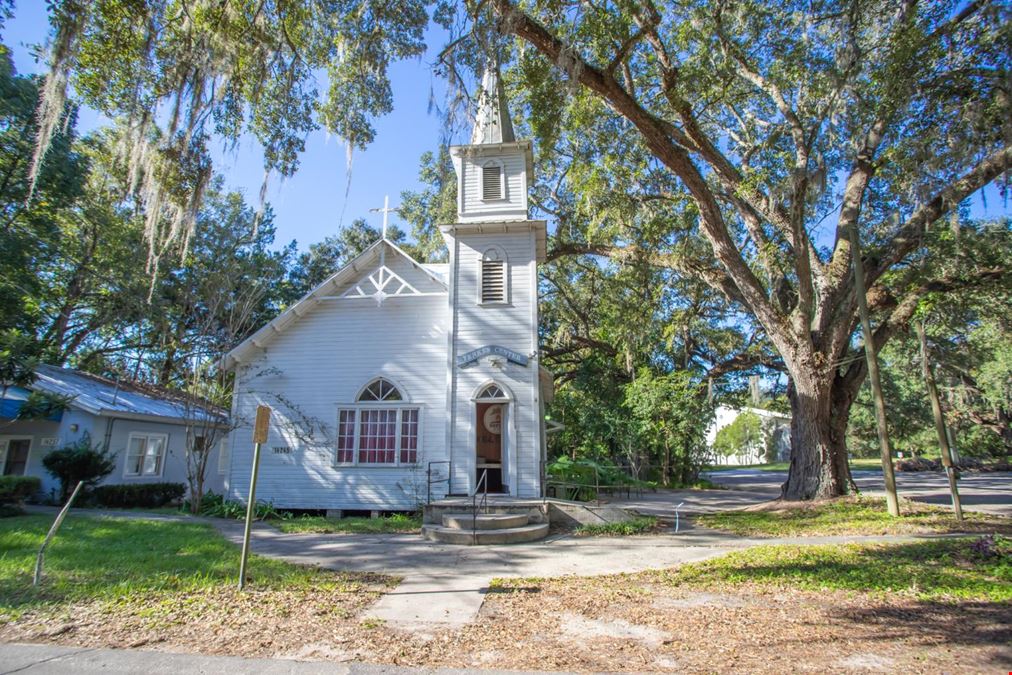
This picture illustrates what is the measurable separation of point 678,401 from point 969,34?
1459cm

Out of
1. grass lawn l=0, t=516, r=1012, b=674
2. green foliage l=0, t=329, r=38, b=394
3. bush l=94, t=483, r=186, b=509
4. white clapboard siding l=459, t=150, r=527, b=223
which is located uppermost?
white clapboard siding l=459, t=150, r=527, b=223

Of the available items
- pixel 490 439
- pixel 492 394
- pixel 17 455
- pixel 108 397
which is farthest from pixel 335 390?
pixel 17 455

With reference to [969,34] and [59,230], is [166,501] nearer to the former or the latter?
[59,230]

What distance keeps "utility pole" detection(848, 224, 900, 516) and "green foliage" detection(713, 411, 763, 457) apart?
138ft

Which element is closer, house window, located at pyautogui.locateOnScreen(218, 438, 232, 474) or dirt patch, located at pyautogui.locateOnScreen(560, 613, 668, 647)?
dirt patch, located at pyautogui.locateOnScreen(560, 613, 668, 647)

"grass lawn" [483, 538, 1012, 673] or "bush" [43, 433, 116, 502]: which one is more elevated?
"bush" [43, 433, 116, 502]

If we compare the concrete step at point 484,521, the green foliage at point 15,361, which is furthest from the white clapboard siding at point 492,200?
the green foliage at point 15,361

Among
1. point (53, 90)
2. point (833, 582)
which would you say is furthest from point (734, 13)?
point (53, 90)

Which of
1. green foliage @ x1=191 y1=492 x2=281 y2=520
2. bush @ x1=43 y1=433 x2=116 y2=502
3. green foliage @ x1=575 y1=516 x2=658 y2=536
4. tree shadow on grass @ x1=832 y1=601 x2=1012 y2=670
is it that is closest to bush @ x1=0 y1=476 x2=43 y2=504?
bush @ x1=43 y1=433 x2=116 y2=502

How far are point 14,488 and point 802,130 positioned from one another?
19.8 meters

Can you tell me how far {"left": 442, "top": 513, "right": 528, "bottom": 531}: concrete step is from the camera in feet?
32.9

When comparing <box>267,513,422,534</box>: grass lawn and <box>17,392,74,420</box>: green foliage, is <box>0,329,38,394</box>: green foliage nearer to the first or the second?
<box>17,392,74,420</box>: green foliage

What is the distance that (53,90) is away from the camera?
6367mm

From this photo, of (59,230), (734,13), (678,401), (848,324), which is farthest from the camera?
(678,401)
